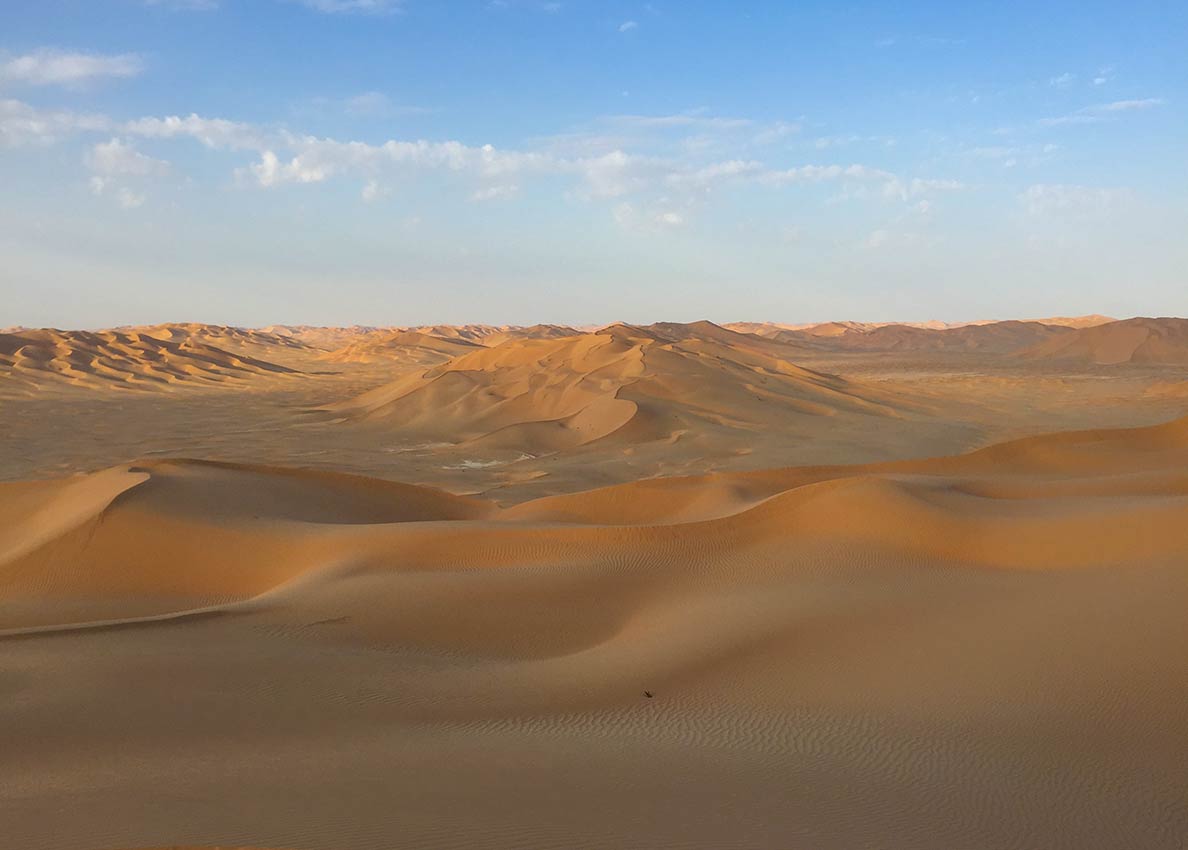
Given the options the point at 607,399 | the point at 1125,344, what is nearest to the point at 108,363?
the point at 607,399

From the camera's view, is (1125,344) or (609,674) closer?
(609,674)

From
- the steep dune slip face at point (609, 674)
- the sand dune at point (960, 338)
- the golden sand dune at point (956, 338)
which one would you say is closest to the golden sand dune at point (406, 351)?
the golden sand dune at point (956, 338)

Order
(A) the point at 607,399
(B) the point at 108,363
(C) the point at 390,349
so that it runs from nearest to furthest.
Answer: (A) the point at 607,399, (B) the point at 108,363, (C) the point at 390,349

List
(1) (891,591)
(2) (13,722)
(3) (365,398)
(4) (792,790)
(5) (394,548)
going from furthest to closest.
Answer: (3) (365,398)
(5) (394,548)
(1) (891,591)
(2) (13,722)
(4) (792,790)

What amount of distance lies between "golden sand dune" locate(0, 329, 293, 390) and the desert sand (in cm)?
2471

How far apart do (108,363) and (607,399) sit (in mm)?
31773

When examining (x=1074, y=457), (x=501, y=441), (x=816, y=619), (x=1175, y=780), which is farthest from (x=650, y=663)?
(x=501, y=441)

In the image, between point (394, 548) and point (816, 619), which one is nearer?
point (816, 619)

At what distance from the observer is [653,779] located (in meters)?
4.32

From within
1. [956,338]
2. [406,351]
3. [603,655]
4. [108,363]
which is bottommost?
[603,655]

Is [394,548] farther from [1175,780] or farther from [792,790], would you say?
[1175,780]

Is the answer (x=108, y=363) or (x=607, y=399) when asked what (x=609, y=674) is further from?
(x=108, y=363)

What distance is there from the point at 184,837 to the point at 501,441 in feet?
58.3

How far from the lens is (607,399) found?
921 inches
